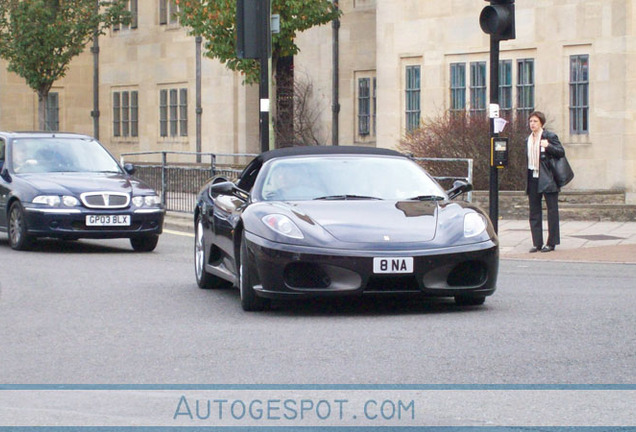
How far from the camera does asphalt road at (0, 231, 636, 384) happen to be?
801cm

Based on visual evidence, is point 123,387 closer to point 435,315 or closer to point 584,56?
point 435,315

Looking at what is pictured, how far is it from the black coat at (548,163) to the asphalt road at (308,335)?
10.8 ft

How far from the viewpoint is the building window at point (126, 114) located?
4112cm

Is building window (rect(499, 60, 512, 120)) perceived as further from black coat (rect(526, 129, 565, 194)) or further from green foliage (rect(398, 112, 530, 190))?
black coat (rect(526, 129, 565, 194))

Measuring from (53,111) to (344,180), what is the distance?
3495 centimetres

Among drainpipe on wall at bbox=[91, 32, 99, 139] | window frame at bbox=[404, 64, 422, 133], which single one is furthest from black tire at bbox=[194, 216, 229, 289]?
drainpipe on wall at bbox=[91, 32, 99, 139]

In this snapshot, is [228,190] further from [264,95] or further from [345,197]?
[264,95]

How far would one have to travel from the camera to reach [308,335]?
9.60 m

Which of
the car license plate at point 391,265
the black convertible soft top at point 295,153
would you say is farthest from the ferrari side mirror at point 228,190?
the car license plate at point 391,265

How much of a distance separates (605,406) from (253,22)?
1414 cm

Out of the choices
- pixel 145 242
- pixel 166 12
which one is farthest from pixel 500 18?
pixel 166 12

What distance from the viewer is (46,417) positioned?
22.4 ft

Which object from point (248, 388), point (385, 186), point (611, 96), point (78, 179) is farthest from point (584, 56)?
point (248, 388)

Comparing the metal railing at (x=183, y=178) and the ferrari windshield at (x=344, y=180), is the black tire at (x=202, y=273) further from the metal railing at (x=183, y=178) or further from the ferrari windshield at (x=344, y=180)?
the metal railing at (x=183, y=178)
